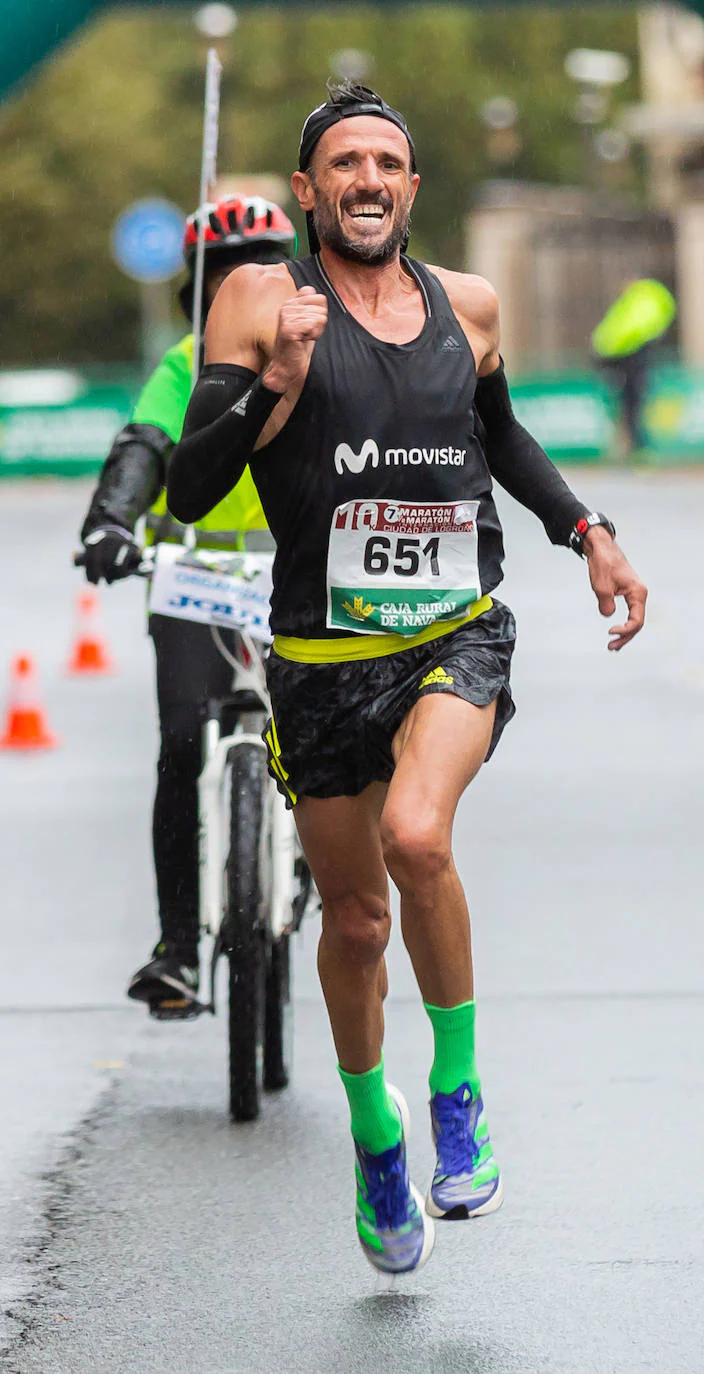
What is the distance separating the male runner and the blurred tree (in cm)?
6134

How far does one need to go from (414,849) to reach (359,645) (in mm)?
418

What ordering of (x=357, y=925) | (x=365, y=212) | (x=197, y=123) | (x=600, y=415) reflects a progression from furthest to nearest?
1. (x=197, y=123)
2. (x=600, y=415)
3. (x=357, y=925)
4. (x=365, y=212)

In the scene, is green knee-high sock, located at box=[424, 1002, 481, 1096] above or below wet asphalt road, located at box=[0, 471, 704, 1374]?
above

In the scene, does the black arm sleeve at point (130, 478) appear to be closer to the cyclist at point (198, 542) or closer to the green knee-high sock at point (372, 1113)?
the cyclist at point (198, 542)

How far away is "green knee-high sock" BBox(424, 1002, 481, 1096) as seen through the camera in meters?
4.27

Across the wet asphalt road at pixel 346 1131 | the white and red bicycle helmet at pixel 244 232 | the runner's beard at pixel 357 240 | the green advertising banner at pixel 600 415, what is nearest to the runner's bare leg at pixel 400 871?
the wet asphalt road at pixel 346 1131

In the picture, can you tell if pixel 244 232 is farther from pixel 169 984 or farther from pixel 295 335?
pixel 295 335

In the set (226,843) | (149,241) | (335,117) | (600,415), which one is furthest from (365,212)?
(149,241)

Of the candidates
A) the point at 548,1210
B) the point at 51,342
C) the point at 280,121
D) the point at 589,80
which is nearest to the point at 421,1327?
the point at 548,1210

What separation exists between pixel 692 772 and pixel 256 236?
5.41m

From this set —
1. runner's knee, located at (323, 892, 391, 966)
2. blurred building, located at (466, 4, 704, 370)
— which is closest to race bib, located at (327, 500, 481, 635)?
runner's knee, located at (323, 892, 391, 966)

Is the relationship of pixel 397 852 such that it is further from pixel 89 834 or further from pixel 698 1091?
pixel 89 834

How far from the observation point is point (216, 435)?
4168 mm

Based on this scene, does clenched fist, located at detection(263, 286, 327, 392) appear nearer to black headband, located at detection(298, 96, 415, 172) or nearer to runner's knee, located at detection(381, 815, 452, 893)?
black headband, located at detection(298, 96, 415, 172)
